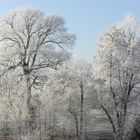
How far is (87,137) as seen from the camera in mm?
44188

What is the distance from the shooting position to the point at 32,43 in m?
46.5

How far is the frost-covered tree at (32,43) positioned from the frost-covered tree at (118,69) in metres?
7.00

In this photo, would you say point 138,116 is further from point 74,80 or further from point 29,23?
point 29,23

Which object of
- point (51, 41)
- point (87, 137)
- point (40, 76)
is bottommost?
point (87, 137)

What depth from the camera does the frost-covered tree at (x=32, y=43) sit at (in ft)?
150

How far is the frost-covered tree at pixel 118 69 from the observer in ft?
129

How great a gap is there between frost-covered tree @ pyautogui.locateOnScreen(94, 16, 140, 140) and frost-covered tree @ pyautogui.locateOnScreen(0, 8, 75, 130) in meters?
7.00

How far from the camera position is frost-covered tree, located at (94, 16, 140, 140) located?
39344 mm

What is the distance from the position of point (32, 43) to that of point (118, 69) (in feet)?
34.7

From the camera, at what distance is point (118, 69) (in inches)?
1554

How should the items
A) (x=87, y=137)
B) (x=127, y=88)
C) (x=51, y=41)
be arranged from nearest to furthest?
(x=127, y=88) → (x=87, y=137) → (x=51, y=41)

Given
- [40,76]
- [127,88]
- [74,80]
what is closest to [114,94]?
[127,88]

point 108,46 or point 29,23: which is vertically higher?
point 29,23

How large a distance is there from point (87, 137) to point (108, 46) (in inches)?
363
